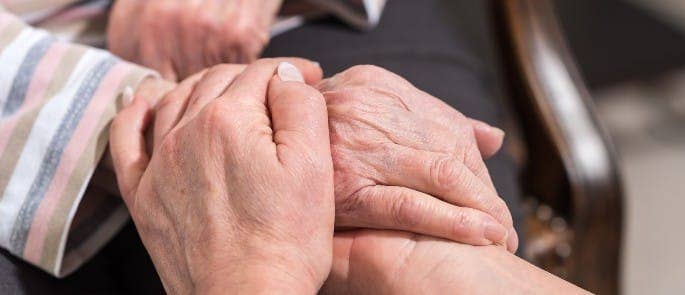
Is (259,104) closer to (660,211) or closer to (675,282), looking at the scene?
(675,282)

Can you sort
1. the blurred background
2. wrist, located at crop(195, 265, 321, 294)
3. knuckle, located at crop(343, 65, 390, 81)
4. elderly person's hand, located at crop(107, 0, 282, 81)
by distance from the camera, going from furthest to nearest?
the blurred background → elderly person's hand, located at crop(107, 0, 282, 81) → knuckle, located at crop(343, 65, 390, 81) → wrist, located at crop(195, 265, 321, 294)

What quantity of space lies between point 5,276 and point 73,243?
1.7 inches

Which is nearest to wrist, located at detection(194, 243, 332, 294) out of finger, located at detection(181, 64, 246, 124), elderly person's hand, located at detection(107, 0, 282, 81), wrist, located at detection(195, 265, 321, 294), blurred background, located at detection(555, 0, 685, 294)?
wrist, located at detection(195, 265, 321, 294)

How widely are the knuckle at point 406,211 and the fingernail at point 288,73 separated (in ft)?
0.32

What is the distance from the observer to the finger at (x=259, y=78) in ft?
1.45

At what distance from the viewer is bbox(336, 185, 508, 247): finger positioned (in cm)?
41

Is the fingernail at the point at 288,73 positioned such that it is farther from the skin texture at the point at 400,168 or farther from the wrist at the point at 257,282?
the wrist at the point at 257,282

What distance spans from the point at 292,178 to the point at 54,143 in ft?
0.59

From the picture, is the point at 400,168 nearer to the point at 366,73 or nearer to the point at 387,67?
the point at 366,73

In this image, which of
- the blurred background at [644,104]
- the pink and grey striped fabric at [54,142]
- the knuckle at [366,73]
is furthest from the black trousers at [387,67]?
the blurred background at [644,104]

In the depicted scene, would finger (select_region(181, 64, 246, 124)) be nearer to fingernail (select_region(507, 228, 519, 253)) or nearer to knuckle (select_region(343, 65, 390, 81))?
knuckle (select_region(343, 65, 390, 81))

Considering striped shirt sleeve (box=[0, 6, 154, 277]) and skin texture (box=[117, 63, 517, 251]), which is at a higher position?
skin texture (box=[117, 63, 517, 251])

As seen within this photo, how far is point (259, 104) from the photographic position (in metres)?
0.44

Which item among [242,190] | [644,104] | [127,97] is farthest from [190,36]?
[644,104]
